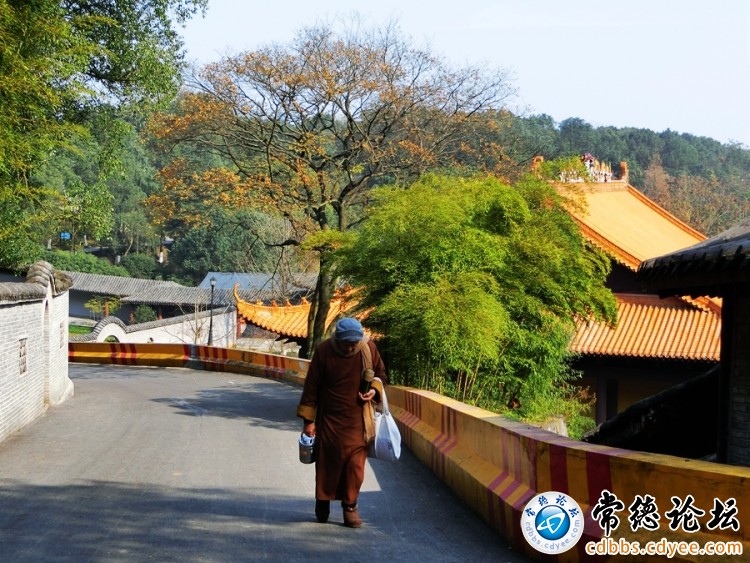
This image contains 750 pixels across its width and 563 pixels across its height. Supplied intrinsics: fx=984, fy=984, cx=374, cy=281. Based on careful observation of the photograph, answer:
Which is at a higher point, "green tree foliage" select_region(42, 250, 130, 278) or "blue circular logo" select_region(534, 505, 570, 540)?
"green tree foliage" select_region(42, 250, 130, 278)

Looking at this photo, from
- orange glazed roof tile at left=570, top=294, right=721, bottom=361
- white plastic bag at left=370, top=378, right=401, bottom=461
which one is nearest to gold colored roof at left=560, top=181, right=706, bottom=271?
orange glazed roof tile at left=570, top=294, right=721, bottom=361

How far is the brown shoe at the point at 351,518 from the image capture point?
25.7 feet

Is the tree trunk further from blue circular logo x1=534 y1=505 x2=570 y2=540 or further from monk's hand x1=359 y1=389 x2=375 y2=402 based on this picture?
blue circular logo x1=534 y1=505 x2=570 y2=540

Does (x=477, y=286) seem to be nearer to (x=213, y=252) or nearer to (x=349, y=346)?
(x=349, y=346)

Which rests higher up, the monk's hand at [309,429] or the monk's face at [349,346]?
the monk's face at [349,346]

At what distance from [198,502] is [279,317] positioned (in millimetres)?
20199

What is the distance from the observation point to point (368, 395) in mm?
8055

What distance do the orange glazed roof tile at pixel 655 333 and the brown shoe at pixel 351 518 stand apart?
16.5 meters

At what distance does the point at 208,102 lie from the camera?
2841 centimetres

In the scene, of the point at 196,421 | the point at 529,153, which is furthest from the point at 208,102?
the point at 529,153

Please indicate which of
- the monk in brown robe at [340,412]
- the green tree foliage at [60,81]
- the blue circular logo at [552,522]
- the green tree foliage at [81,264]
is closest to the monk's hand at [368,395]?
the monk in brown robe at [340,412]

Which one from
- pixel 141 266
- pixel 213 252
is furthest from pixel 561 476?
pixel 141 266

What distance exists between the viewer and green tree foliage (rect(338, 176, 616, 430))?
14.8m

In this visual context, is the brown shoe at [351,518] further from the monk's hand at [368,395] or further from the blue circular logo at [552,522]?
the blue circular logo at [552,522]
